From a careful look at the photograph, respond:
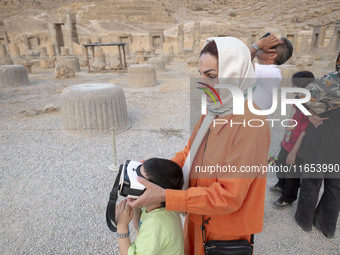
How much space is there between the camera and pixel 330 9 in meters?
34.9

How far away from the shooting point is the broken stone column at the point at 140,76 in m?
9.53

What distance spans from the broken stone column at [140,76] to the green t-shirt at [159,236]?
8748mm

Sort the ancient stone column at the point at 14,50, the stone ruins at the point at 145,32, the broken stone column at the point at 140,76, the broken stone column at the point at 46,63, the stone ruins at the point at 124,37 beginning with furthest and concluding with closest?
1. the ancient stone column at the point at 14,50
2. the stone ruins at the point at 145,32
3. the broken stone column at the point at 46,63
4. the broken stone column at the point at 140,76
5. the stone ruins at the point at 124,37

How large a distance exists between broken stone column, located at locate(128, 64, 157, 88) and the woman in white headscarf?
28.5ft

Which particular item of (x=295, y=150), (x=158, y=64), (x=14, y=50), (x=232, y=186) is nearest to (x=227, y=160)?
(x=232, y=186)

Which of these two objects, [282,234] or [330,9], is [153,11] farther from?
[282,234]

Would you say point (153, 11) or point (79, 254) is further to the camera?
point (153, 11)

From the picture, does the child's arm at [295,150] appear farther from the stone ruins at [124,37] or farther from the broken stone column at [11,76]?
the broken stone column at [11,76]

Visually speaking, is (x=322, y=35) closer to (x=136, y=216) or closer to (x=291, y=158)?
(x=291, y=158)

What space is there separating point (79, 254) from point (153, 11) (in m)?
46.6

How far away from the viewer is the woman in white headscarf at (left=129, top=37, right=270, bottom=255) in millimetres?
999

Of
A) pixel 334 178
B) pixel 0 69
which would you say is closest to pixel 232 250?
pixel 334 178

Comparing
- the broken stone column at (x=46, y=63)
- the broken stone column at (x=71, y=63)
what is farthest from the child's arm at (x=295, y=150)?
the broken stone column at (x=46, y=63)

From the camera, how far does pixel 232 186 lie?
3.26 ft
